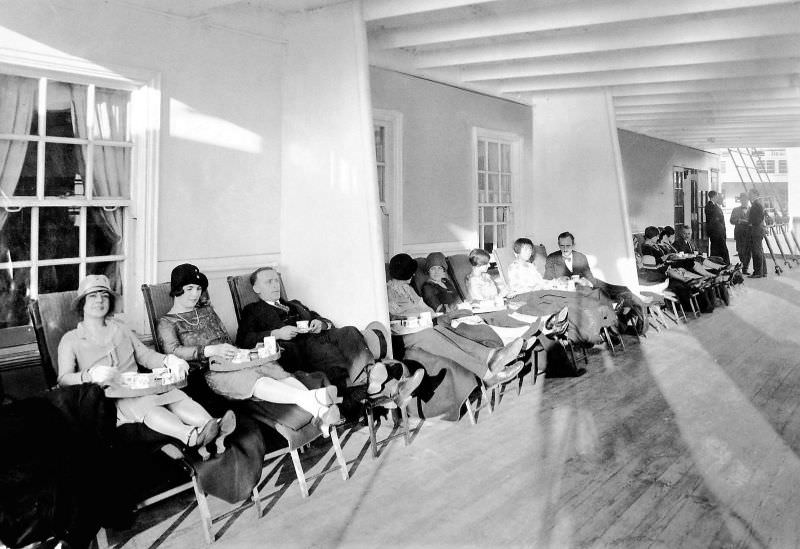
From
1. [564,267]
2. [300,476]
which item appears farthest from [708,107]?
[300,476]

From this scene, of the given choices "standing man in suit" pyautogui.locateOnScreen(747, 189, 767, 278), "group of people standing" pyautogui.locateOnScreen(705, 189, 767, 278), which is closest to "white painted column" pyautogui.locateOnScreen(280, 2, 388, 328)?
"group of people standing" pyautogui.locateOnScreen(705, 189, 767, 278)

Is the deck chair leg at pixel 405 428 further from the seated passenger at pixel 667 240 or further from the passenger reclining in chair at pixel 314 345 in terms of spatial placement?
the seated passenger at pixel 667 240

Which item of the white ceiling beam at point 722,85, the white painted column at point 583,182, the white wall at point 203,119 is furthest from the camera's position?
the white painted column at point 583,182

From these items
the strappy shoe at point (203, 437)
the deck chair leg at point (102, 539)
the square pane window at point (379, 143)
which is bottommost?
the deck chair leg at point (102, 539)

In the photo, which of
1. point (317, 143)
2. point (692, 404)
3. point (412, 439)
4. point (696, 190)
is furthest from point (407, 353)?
point (696, 190)

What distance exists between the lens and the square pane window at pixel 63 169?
14.1 feet

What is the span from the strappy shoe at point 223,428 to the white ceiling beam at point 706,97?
778cm

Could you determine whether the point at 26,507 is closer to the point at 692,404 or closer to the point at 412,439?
the point at 412,439

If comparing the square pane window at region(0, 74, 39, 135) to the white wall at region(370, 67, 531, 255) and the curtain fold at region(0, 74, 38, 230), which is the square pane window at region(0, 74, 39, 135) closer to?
the curtain fold at region(0, 74, 38, 230)

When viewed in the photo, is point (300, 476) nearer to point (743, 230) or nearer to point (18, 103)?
point (18, 103)

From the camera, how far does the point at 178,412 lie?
3.41m

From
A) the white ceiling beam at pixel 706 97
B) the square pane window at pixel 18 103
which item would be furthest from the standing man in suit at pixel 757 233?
the square pane window at pixel 18 103

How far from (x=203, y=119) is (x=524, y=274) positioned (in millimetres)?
4071

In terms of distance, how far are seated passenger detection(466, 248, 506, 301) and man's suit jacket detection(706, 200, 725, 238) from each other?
8.41m
